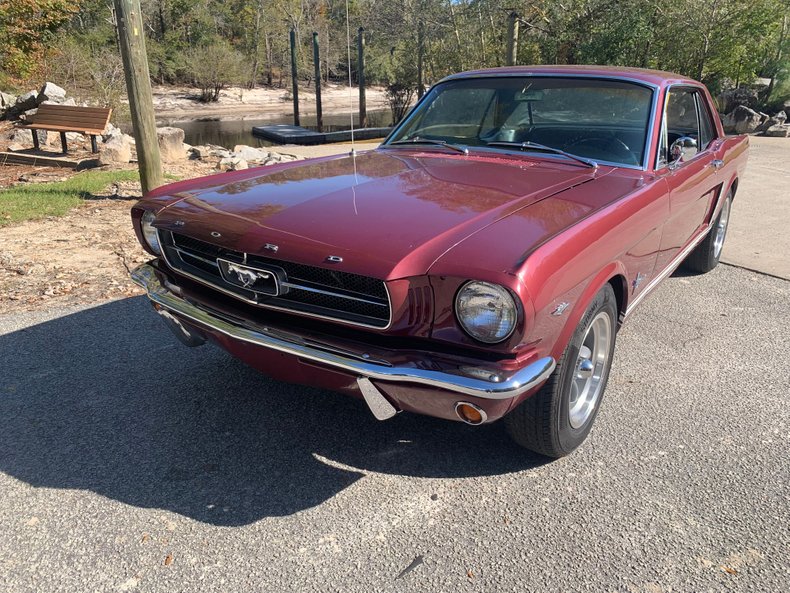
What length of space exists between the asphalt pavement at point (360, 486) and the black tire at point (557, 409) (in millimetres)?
155

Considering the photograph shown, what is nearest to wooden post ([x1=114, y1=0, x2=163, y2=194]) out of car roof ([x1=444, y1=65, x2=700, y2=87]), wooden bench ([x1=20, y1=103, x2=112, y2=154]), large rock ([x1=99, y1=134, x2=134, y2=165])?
large rock ([x1=99, y1=134, x2=134, y2=165])

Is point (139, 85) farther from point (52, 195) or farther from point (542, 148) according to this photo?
point (542, 148)

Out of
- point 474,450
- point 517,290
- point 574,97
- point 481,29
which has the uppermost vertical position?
point 481,29

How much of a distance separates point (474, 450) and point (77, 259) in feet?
13.5

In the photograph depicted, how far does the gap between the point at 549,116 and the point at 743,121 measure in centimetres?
1628

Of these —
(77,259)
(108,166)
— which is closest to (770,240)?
(77,259)

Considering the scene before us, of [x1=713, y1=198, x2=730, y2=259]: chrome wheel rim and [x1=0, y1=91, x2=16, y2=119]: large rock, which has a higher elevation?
[x1=0, y1=91, x2=16, y2=119]: large rock

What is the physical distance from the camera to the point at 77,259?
17.4 feet

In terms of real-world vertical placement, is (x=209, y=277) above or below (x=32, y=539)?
above

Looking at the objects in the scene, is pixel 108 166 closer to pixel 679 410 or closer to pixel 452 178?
pixel 452 178

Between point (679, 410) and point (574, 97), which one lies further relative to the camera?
point (574, 97)

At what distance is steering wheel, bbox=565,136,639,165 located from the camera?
3260mm

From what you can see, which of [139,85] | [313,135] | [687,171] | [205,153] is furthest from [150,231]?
[313,135]

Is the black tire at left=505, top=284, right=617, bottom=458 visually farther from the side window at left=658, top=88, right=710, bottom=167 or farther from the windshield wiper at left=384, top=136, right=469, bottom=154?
the side window at left=658, top=88, right=710, bottom=167
